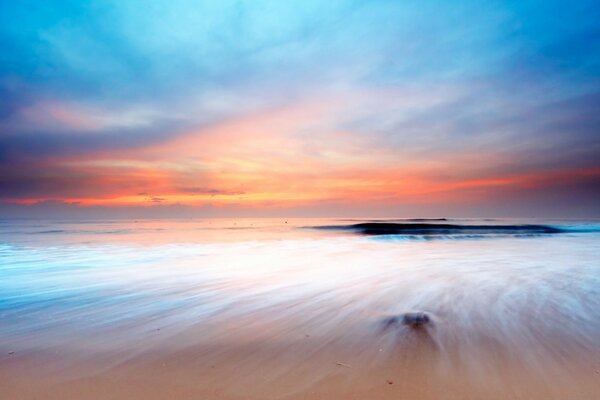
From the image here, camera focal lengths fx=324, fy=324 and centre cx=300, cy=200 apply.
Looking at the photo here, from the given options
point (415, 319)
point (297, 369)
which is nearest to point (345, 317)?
point (415, 319)

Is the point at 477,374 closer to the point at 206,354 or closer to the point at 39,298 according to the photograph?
the point at 206,354

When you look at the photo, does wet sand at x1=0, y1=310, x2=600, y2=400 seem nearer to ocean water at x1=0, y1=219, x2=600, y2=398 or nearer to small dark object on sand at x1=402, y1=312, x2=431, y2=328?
ocean water at x1=0, y1=219, x2=600, y2=398

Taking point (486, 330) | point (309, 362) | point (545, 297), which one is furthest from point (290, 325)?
point (545, 297)

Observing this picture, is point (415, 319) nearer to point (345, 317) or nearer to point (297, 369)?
point (345, 317)

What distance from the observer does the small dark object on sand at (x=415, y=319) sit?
14.4ft

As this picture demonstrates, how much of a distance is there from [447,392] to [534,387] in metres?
0.76

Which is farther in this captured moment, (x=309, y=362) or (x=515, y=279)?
(x=515, y=279)

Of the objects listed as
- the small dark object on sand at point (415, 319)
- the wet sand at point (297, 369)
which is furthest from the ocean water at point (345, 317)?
the small dark object on sand at point (415, 319)

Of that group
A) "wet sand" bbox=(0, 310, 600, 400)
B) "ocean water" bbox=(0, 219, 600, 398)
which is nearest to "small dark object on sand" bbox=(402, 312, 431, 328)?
"ocean water" bbox=(0, 219, 600, 398)

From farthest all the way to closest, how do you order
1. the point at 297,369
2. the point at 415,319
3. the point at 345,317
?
the point at 345,317, the point at 415,319, the point at 297,369

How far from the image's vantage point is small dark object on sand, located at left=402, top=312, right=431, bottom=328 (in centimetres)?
439

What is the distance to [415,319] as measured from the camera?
4613 mm

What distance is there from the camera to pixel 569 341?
12.4ft

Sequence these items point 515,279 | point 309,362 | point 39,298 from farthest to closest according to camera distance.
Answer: point 515,279 → point 39,298 → point 309,362
